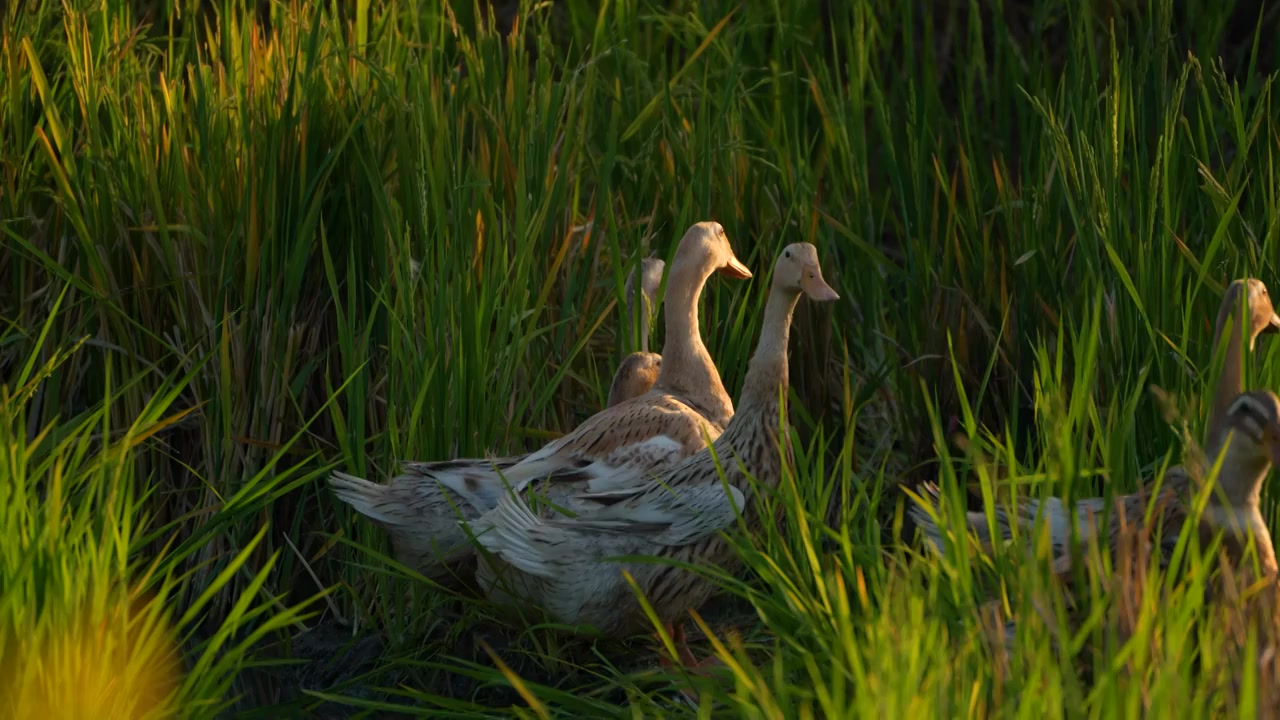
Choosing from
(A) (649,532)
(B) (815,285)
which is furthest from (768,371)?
(A) (649,532)

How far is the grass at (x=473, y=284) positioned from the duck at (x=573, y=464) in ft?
0.38

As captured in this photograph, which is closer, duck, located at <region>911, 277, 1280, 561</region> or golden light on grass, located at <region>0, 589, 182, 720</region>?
A: golden light on grass, located at <region>0, 589, 182, 720</region>

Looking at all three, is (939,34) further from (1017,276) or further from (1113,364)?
(1113,364)

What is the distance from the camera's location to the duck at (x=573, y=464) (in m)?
4.08

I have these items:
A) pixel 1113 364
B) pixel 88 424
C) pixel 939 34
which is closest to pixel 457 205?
pixel 88 424

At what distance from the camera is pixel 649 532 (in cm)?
394

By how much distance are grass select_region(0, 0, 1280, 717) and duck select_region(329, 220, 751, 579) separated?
117mm

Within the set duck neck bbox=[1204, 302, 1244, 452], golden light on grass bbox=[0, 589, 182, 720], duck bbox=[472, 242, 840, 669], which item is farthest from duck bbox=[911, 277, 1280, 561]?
golden light on grass bbox=[0, 589, 182, 720]

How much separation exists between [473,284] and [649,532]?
821 mm

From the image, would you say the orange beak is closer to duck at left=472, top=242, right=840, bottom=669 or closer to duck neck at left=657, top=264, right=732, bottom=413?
duck neck at left=657, top=264, right=732, bottom=413

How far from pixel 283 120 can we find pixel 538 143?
2.26 feet

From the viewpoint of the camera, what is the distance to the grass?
402 centimetres

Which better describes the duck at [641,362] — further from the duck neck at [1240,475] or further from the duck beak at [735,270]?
the duck neck at [1240,475]

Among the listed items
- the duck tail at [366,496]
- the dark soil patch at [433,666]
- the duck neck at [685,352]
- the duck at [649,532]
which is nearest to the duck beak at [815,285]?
the duck at [649,532]
